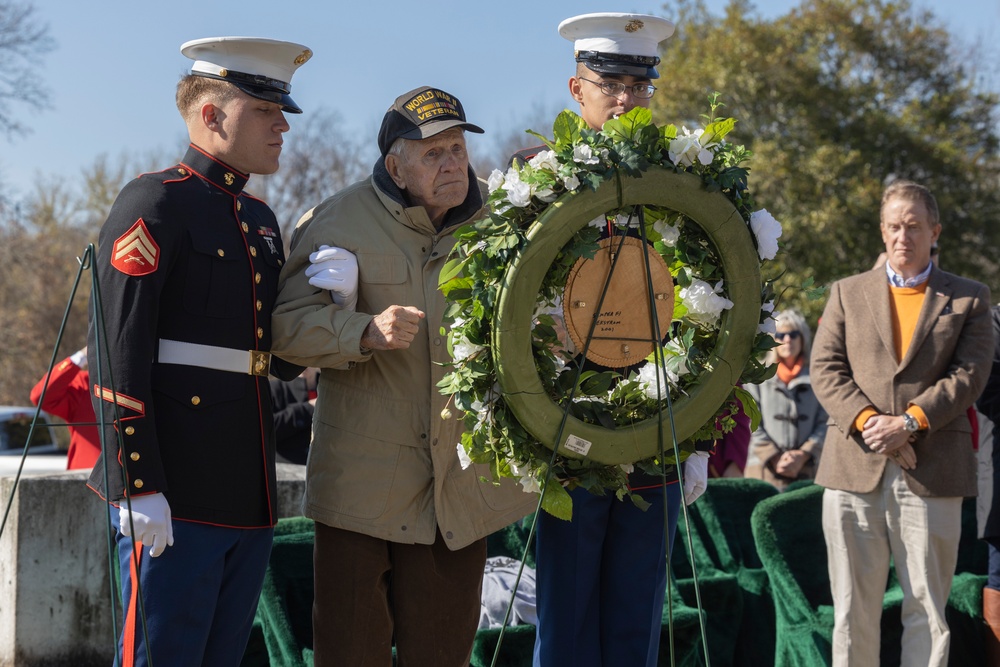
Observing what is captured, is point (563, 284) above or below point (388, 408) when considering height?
above

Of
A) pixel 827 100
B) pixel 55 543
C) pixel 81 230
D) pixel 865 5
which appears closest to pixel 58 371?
pixel 55 543

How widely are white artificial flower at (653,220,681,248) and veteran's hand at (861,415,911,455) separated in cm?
204

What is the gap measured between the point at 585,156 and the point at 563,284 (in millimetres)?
322

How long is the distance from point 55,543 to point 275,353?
2.01 meters

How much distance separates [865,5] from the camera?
15883mm

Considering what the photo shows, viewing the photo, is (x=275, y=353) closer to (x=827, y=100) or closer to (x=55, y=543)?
(x=55, y=543)

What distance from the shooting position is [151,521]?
2.78 m

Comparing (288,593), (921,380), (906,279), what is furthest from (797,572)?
(288,593)

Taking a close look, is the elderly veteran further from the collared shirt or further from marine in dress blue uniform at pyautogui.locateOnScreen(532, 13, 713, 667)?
the collared shirt

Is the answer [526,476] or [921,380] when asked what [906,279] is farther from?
[526,476]

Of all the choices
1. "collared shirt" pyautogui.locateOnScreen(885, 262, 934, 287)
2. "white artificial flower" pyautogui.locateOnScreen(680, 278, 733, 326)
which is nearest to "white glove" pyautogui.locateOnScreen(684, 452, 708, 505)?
"white artificial flower" pyautogui.locateOnScreen(680, 278, 733, 326)

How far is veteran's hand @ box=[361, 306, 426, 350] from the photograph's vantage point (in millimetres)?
2951

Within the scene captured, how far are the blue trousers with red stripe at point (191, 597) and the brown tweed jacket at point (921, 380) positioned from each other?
8.50ft

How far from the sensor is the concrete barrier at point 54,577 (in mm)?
4539
